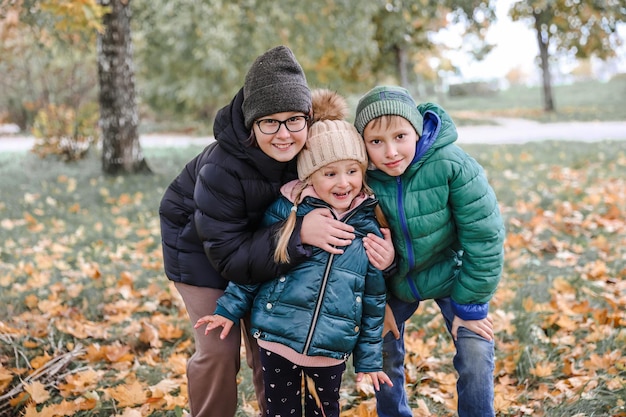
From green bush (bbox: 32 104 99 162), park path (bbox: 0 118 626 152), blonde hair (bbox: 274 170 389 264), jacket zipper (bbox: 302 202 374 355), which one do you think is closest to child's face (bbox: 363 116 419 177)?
blonde hair (bbox: 274 170 389 264)

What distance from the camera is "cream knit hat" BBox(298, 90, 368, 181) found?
6.79 feet

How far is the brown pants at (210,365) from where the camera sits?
2.35 m

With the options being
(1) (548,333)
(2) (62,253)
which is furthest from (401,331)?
(2) (62,253)

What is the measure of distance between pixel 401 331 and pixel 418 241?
563 mm

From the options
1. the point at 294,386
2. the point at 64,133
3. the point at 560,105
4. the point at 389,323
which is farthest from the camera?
the point at 560,105

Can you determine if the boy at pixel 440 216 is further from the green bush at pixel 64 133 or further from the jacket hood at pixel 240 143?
the green bush at pixel 64 133

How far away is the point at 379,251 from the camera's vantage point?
7.02ft

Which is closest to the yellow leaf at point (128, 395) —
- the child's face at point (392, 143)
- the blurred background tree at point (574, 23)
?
the child's face at point (392, 143)

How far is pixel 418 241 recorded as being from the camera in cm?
220

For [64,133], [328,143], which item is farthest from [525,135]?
[328,143]

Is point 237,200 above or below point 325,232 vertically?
above

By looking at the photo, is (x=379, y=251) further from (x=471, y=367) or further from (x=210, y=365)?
(x=210, y=365)

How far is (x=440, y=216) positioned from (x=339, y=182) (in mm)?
405

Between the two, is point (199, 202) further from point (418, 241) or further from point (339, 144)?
point (418, 241)
